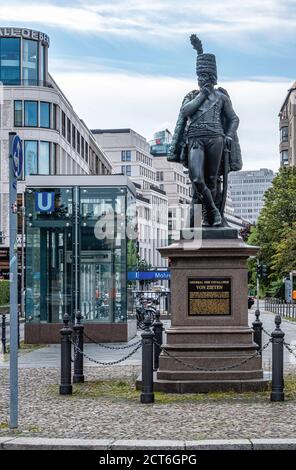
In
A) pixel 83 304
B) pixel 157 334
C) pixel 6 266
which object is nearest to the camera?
pixel 157 334

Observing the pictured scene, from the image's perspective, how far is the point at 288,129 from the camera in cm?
14638

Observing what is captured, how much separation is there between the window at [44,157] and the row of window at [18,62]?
17.6ft

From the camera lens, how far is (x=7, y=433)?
11.6m

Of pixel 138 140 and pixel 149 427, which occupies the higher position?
pixel 138 140

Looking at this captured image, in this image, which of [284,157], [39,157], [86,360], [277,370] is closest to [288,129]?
[284,157]

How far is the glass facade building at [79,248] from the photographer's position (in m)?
31.1

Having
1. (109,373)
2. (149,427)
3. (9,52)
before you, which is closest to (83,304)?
(109,373)

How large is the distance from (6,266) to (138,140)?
305 ft

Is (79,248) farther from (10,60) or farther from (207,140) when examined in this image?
(10,60)

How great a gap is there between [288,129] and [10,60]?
77186 millimetres

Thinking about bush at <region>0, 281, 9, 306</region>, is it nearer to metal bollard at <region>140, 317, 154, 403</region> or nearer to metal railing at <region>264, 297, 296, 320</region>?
metal railing at <region>264, 297, 296, 320</region>

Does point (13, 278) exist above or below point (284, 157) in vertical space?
below

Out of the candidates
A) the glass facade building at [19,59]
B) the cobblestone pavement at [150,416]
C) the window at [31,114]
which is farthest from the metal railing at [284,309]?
the cobblestone pavement at [150,416]
